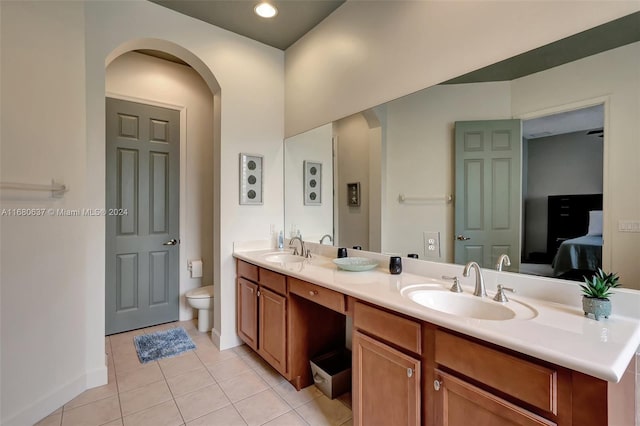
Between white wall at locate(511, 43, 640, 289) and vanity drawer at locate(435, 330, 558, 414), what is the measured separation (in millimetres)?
624

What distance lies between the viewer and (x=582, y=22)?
1.17 m

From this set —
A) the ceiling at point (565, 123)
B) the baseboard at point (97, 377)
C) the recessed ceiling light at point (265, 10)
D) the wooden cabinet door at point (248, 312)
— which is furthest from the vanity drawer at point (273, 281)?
the recessed ceiling light at point (265, 10)

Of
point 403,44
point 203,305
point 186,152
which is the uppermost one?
point 403,44

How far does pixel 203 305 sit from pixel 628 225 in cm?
305

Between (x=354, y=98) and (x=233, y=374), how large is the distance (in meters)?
2.26

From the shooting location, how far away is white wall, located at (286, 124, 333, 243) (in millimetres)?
2584

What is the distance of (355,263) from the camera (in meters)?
2.10

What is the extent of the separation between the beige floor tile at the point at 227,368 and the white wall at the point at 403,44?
207 centimetres

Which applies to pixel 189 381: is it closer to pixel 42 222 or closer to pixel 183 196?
pixel 42 222

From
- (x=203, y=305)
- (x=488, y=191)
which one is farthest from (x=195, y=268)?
(x=488, y=191)

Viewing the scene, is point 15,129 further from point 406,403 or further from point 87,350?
point 406,403

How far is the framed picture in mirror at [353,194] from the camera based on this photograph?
2305 mm

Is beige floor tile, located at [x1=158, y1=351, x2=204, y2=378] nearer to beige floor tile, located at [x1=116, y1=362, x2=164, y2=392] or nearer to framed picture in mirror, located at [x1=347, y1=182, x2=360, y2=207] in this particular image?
beige floor tile, located at [x1=116, y1=362, x2=164, y2=392]

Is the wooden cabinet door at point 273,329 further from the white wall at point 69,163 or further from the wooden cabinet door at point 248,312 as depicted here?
the white wall at point 69,163
